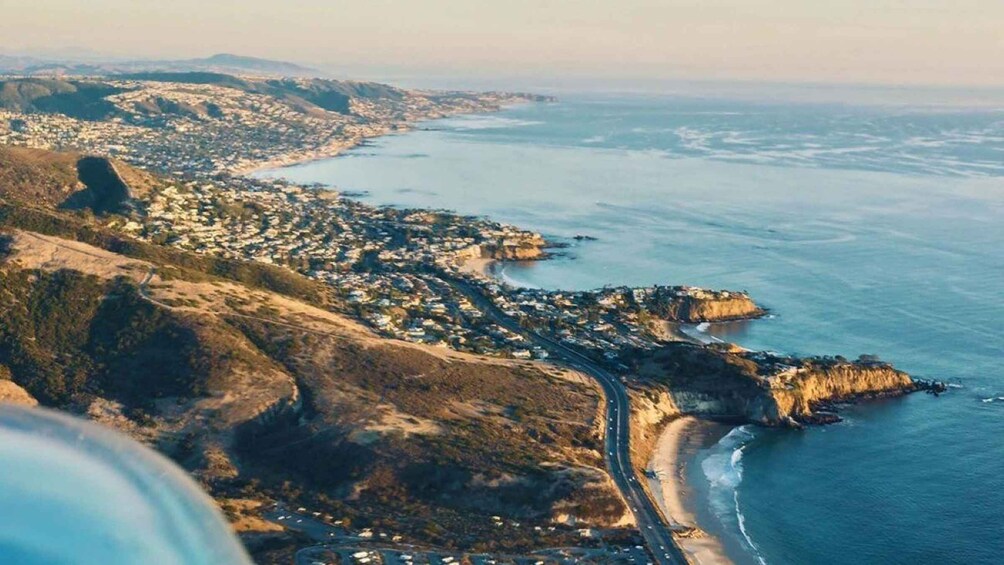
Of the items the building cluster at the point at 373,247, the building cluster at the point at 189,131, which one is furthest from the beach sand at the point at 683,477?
the building cluster at the point at 189,131

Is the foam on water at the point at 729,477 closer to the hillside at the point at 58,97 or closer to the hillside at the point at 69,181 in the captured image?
the hillside at the point at 69,181

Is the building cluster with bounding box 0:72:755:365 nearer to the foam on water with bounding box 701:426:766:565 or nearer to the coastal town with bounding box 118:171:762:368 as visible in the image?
the coastal town with bounding box 118:171:762:368

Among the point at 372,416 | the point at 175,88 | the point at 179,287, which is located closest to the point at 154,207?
the point at 179,287

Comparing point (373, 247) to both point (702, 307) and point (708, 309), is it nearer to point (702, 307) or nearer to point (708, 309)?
point (702, 307)

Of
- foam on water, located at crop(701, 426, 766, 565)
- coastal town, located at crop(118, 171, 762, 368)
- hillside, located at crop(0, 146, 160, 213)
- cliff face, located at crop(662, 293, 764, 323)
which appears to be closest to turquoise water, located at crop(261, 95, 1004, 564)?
foam on water, located at crop(701, 426, 766, 565)

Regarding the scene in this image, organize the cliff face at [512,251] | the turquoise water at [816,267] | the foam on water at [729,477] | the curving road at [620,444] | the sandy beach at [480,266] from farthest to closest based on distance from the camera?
the cliff face at [512,251] → the sandy beach at [480,266] → the turquoise water at [816,267] → the foam on water at [729,477] → the curving road at [620,444]
